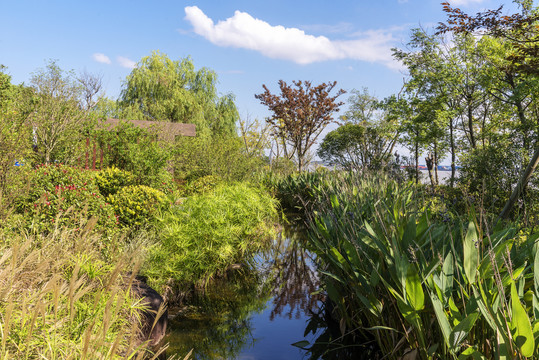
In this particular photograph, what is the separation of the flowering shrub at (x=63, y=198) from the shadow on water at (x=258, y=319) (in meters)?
1.52

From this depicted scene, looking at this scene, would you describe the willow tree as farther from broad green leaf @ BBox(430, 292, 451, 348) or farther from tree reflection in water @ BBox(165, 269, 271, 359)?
broad green leaf @ BBox(430, 292, 451, 348)

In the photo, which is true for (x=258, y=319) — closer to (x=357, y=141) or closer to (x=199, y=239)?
(x=199, y=239)

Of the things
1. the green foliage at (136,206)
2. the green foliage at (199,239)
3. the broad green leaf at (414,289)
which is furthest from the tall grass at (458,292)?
the green foliage at (136,206)

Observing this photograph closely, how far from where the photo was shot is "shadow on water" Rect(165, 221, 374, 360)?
3.65 metres

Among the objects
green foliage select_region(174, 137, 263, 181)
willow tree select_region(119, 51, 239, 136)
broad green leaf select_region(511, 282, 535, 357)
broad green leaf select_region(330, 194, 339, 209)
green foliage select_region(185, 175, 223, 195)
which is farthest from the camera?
willow tree select_region(119, 51, 239, 136)

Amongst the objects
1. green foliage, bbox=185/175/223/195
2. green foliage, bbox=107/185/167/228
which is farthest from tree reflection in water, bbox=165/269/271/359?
green foliage, bbox=185/175/223/195

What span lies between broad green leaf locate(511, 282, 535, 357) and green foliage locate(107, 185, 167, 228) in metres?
5.14

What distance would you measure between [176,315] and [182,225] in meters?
1.13

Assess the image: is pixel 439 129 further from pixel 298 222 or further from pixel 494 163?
pixel 298 222

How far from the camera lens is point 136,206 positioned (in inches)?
236

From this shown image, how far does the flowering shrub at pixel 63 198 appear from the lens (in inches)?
173

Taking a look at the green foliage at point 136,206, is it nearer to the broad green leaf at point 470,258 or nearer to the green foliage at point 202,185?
the green foliage at point 202,185

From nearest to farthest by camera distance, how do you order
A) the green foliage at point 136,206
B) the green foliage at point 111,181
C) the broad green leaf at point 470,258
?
1. the broad green leaf at point 470,258
2. the green foliage at point 136,206
3. the green foliage at point 111,181

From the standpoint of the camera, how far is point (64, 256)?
9.86 ft
